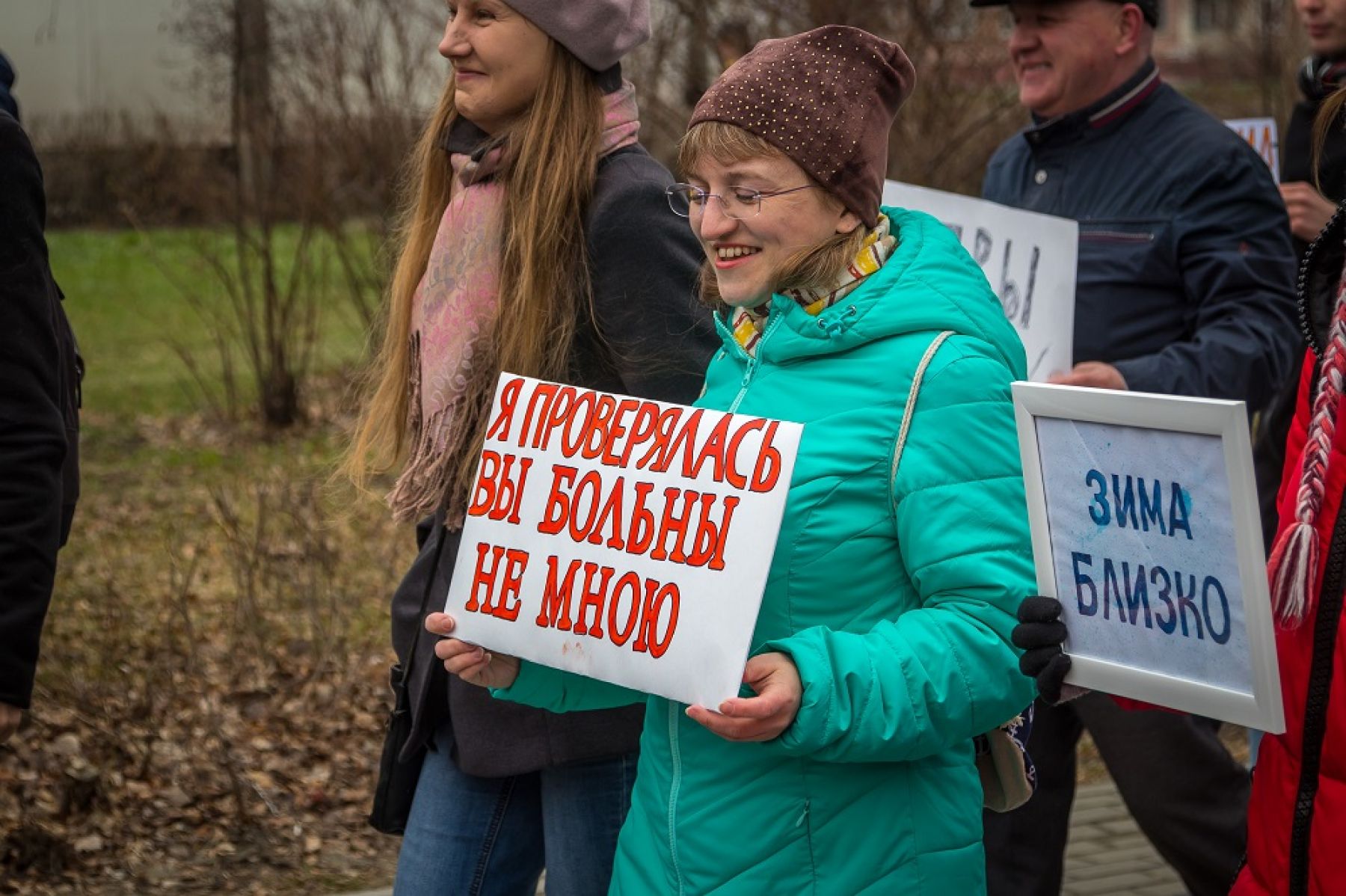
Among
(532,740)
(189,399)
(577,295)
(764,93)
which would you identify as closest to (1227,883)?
(532,740)

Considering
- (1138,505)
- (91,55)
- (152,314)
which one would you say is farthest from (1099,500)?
(91,55)

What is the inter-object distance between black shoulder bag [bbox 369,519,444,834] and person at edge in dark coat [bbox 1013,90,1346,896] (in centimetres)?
119

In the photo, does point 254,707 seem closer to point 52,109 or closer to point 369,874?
point 369,874

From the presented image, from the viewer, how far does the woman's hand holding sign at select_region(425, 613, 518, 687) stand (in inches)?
98.3

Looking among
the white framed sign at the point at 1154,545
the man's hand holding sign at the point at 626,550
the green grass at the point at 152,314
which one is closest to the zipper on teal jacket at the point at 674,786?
the man's hand holding sign at the point at 626,550

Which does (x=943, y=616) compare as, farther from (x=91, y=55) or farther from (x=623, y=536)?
(x=91, y=55)

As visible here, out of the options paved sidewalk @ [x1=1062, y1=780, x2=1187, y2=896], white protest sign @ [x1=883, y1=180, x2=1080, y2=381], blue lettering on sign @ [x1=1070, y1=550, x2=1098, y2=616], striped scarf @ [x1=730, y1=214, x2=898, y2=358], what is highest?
striped scarf @ [x1=730, y1=214, x2=898, y2=358]

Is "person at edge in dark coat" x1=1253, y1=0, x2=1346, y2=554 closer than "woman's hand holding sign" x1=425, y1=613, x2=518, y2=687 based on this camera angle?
No

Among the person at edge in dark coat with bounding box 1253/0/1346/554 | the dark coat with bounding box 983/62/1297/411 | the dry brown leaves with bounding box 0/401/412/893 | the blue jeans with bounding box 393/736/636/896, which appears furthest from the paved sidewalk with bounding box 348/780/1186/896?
the blue jeans with bounding box 393/736/636/896

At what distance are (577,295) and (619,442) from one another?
578mm

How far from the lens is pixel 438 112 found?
313 centimetres

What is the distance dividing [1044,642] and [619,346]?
39.5 inches

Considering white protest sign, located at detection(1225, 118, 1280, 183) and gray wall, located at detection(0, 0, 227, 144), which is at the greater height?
white protest sign, located at detection(1225, 118, 1280, 183)

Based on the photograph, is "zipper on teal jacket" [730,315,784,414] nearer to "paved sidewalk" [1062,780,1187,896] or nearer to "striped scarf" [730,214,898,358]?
"striped scarf" [730,214,898,358]
